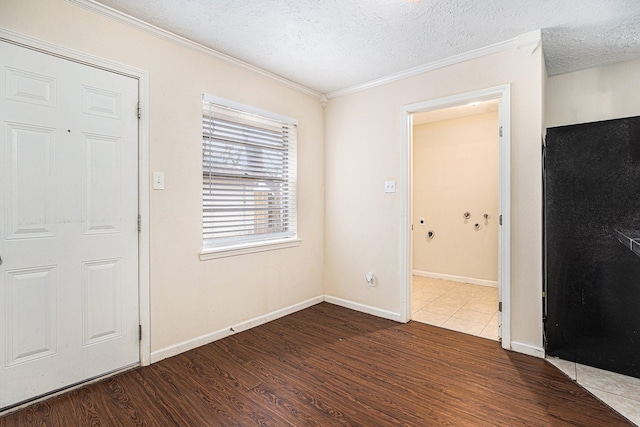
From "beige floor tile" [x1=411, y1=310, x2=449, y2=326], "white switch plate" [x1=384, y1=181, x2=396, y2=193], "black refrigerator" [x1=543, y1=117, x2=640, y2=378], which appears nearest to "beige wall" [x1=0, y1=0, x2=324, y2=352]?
"white switch plate" [x1=384, y1=181, x2=396, y2=193]

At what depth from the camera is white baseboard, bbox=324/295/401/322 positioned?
3297 millimetres

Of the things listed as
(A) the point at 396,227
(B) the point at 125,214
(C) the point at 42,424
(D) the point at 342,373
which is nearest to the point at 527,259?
(A) the point at 396,227

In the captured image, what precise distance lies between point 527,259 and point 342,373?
5.67ft

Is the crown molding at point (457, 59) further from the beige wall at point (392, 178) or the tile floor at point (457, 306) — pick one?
the tile floor at point (457, 306)

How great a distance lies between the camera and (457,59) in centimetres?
282

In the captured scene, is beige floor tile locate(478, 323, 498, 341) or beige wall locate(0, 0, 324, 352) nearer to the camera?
beige wall locate(0, 0, 324, 352)

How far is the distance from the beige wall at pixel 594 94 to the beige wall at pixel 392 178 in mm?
1064

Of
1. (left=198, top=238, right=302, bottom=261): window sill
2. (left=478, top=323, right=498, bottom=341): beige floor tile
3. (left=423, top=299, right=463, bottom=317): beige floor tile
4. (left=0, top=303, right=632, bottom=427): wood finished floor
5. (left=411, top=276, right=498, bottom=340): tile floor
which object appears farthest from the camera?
(left=423, top=299, right=463, bottom=317): beige floor tile

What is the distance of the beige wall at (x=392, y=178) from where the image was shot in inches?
98.2

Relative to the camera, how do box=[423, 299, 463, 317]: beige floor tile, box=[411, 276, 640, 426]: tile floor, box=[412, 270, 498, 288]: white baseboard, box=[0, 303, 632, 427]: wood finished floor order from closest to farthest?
box=[0, 303, 632, 427]: wood finished floor → box=[411, 276, 640, 426]: tile floor → box=[423, 299, 463, 317]: beige floor tile → box=[412, 270, 498, 288]: white baseboard

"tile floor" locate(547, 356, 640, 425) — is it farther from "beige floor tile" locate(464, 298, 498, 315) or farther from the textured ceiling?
the textured ceiling

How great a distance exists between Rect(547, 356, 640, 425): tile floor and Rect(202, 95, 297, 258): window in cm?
264

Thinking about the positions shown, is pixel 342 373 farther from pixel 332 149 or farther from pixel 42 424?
pixel 332 149

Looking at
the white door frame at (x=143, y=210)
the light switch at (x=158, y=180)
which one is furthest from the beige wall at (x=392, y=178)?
the white door frame at (x=143, y=210)
